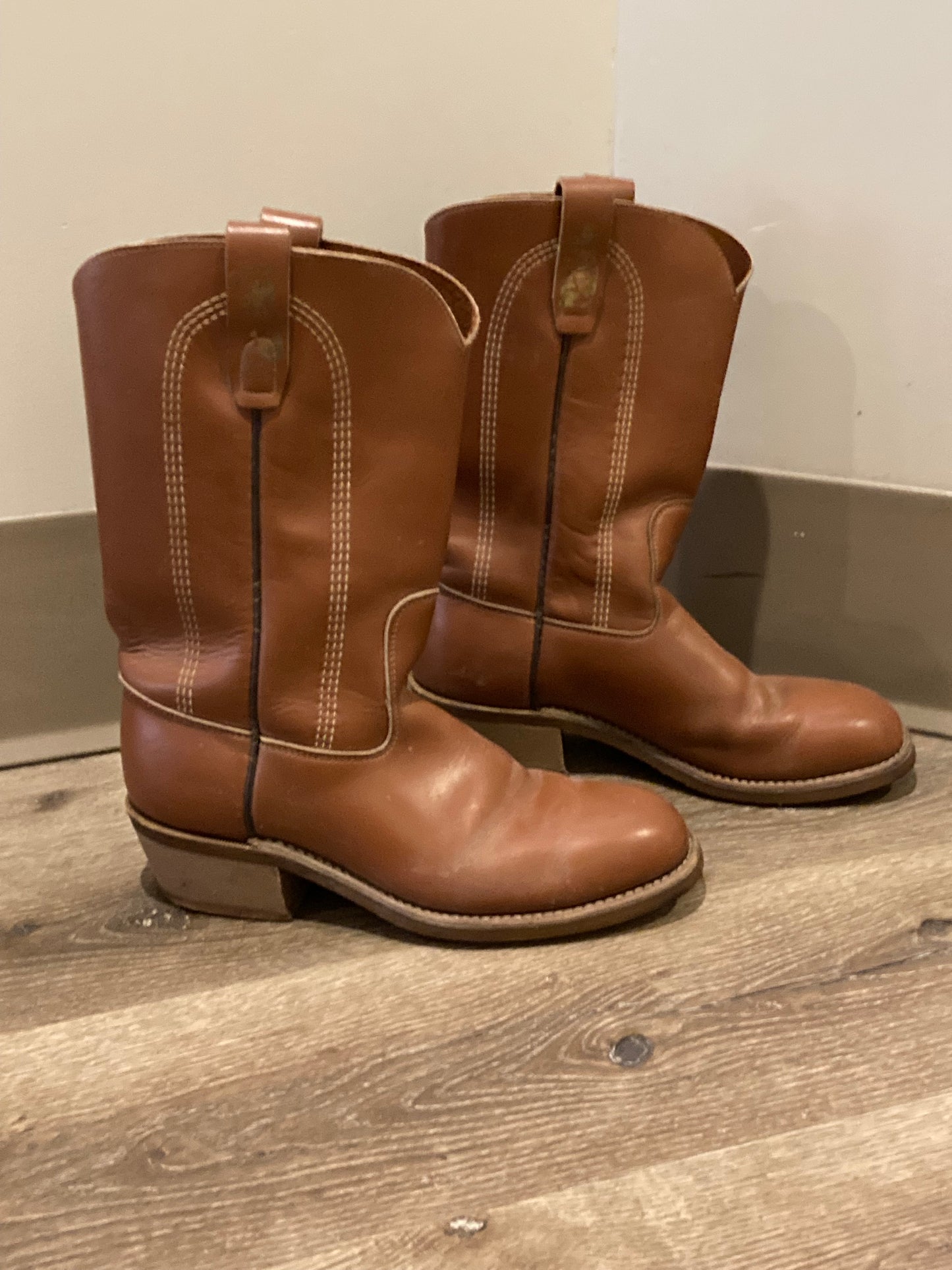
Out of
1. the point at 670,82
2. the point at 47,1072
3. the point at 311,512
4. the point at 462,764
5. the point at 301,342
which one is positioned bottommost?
the point at 47,1072

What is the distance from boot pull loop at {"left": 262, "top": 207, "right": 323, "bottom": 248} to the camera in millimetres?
648

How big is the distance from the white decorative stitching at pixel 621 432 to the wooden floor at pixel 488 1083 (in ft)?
0.86

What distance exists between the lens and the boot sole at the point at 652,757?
923mm

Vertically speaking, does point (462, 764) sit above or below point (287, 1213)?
above

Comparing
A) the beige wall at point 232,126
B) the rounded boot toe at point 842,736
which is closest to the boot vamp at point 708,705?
the rounded boot toe at point 842,736

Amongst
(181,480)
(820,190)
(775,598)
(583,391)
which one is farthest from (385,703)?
(820,190)

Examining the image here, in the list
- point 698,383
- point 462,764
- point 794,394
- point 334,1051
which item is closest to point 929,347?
point 794,394

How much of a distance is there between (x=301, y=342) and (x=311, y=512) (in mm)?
113

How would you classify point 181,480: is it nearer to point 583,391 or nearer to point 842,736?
point 583,391

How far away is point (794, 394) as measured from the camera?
108 cm

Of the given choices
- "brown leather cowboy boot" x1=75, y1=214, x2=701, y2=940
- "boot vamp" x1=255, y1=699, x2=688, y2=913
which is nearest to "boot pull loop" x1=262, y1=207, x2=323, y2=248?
"brown leather cowboy boot" x1=75, y1=214, x2=701, y2=940

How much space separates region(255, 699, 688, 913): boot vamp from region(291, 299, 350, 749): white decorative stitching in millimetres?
44

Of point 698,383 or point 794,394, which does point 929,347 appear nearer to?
point 794,394

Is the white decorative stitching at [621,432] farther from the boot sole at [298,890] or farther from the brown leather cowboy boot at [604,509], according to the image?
the boot sole at [298,890]
